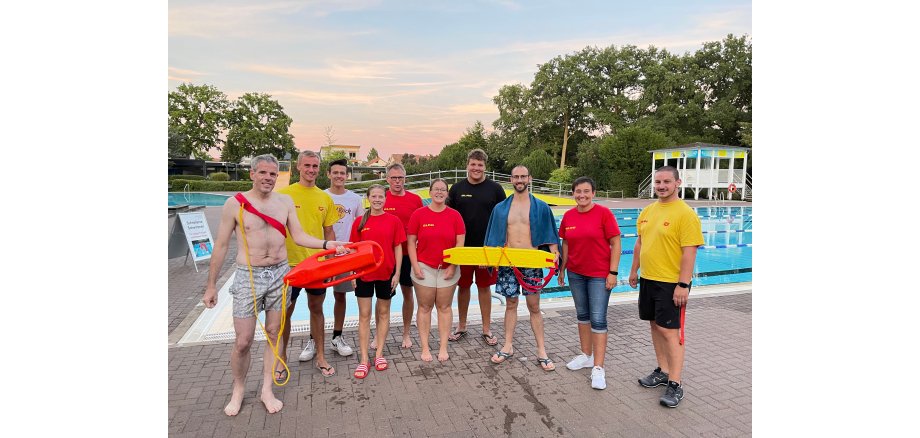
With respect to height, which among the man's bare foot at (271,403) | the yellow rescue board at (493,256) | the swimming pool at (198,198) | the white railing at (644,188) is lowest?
the man's bare foot at (271,403)

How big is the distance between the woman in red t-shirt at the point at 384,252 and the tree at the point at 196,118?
162 ft

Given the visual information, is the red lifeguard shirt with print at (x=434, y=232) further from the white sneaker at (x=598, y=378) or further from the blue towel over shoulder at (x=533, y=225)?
the white sneaker at (x=598, y=378)

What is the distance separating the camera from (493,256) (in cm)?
431

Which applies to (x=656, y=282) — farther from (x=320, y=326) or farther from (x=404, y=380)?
(x=320, y=326)

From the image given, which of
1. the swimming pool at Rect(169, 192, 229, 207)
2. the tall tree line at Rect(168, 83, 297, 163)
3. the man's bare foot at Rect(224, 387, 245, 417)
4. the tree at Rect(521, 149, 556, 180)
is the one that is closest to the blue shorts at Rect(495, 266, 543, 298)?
the man's bare foot at Rect(224, 387, 245, 417)

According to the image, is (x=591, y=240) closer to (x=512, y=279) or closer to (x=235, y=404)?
(x=512, y=279)

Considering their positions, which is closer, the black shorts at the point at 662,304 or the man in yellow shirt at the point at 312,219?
the black shorts at the point at 662,304

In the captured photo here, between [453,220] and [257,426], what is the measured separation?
2.38 m

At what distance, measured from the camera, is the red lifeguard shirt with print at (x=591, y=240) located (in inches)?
161

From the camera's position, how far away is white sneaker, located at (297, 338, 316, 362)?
4.54m

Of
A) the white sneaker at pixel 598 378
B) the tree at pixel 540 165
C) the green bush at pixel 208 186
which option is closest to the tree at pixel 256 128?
the green bush at pixel 208 186

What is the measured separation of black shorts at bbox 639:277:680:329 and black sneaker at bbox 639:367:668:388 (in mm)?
606

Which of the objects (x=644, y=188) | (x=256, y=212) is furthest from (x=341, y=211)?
(x=644, y=188)

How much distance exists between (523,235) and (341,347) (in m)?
2.24
